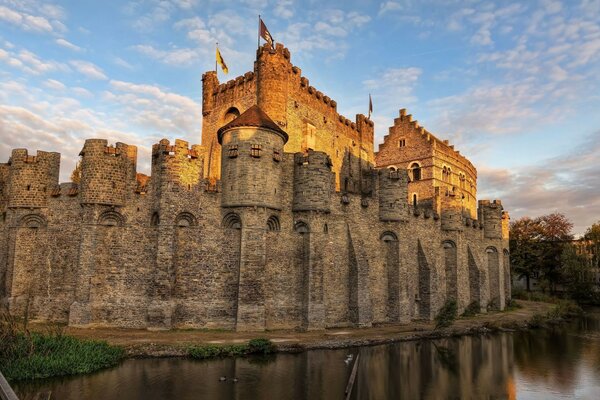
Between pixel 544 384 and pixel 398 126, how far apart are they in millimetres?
34575

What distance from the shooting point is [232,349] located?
17719 mm

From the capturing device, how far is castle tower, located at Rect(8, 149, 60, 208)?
73.7ft

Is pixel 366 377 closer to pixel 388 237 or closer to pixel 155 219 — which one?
pixel 155 219

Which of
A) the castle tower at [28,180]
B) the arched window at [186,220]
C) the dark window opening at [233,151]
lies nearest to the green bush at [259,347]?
the arched window at [186,220]

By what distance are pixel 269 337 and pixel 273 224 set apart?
6.82 metres

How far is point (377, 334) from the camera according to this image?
23.0 meters

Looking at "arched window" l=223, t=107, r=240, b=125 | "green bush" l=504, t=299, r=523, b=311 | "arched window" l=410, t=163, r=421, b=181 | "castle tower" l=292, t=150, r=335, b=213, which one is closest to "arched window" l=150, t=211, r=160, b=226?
"castle tower" l=292, t=150, r=335, b=213

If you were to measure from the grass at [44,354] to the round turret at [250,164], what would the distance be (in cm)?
1000

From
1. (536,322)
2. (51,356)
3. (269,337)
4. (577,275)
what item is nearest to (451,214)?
(536,322)

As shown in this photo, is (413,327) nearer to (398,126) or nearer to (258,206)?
(258,206)

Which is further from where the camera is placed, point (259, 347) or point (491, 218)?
point (491, 218)

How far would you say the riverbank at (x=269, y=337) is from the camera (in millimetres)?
17266

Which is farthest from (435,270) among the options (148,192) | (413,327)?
(148,192)

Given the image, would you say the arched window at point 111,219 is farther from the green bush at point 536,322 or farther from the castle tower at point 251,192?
the green bush at point 536,322
